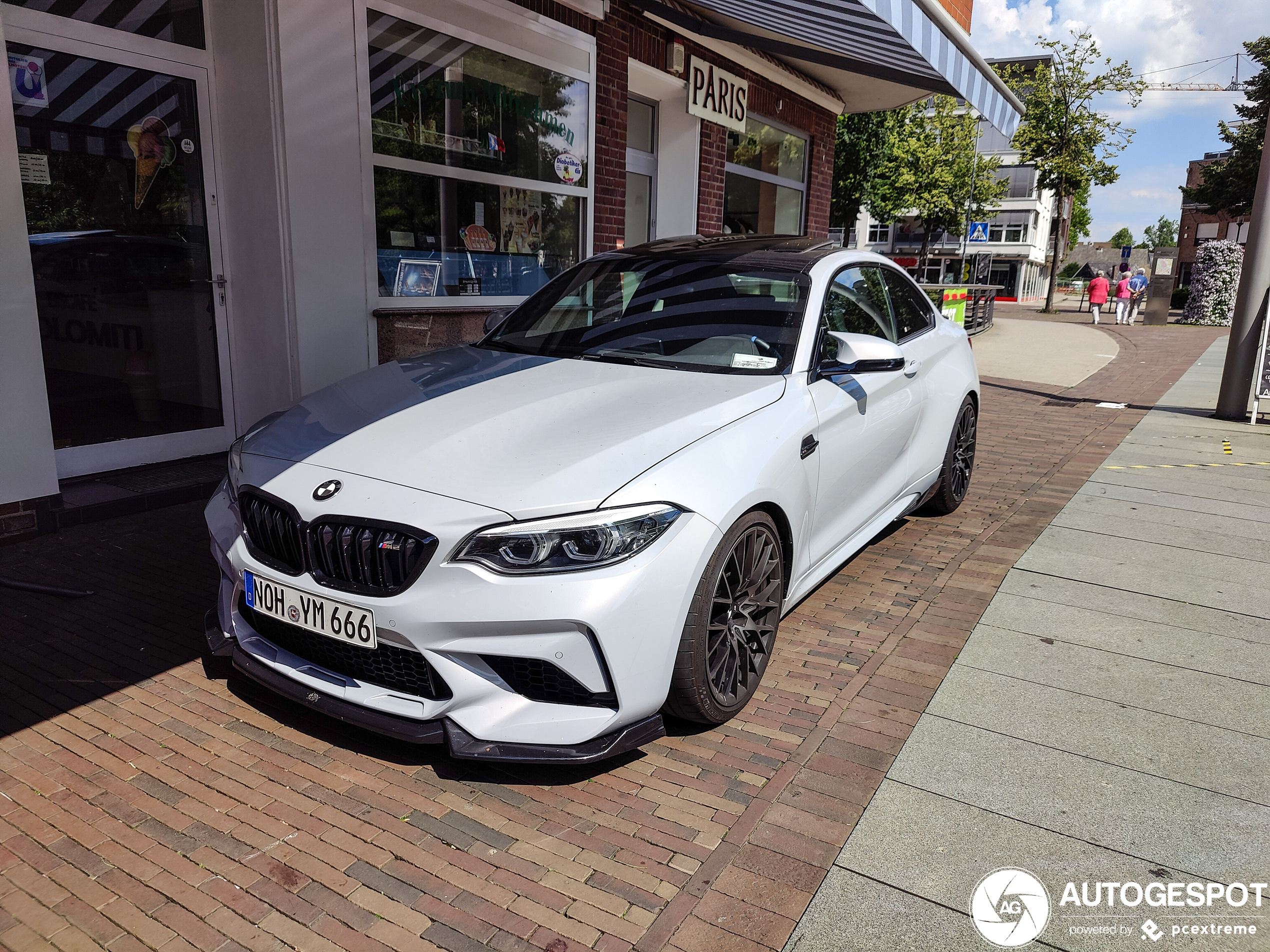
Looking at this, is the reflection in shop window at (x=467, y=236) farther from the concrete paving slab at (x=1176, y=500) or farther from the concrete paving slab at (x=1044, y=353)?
the concrete paving slab at (x=1044, y=353)

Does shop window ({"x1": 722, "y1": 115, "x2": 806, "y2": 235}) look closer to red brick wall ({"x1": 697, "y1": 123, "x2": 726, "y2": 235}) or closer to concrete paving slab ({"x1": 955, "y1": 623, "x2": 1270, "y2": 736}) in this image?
red brick wall ({"x1": 697, "y1": 123, "x2": 726, "y2": 235})

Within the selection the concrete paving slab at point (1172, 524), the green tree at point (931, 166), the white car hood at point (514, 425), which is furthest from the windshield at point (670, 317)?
the green tree at point (931, 166)

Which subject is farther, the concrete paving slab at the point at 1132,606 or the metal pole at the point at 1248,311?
the metal pole at the point at 1248,311

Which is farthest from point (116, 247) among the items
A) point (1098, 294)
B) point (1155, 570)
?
point (1098, 294)

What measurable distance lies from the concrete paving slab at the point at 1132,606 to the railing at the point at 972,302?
14405 mm

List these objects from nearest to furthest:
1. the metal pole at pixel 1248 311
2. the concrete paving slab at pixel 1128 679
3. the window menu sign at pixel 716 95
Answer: the concrete paving slab at pixel 1128 679 → the metal pole at pixel 1248 311 → the window menu sign at pixel 716 95

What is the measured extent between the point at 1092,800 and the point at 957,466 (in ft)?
10.4

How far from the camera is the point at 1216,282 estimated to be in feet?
91.3

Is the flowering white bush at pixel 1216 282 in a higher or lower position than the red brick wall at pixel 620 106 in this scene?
lower

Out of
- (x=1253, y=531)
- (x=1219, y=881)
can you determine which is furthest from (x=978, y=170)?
(x=1219, y=881)

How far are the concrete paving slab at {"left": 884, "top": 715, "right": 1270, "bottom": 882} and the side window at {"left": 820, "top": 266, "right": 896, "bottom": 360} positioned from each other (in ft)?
5.35

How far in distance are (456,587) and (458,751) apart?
1.54 ft

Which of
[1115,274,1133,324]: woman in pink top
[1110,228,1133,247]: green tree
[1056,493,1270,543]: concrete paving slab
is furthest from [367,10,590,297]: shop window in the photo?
[1110,228,1133,247]: green tree

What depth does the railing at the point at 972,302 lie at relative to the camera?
19.0 metres
